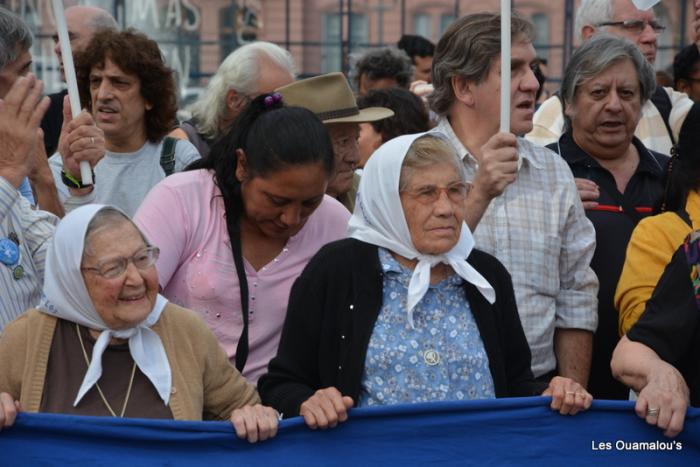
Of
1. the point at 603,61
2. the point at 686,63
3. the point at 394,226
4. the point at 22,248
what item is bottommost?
the point at 22,248

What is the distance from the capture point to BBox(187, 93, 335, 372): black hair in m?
4.32

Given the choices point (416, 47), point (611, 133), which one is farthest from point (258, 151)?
point (416, 47)

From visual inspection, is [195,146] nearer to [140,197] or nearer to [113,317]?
[140,197]

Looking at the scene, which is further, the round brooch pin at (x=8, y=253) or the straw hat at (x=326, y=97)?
the straw hat at (x=326, y=97)

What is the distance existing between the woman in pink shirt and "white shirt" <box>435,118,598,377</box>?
677 millimetres

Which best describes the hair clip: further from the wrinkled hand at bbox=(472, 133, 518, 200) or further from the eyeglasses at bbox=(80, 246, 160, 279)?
the eyeglasses at bbox=(80, 246, 160, 279)

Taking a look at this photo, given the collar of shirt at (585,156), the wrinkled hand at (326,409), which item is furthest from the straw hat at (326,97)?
the wrinkled hand at (326,409)

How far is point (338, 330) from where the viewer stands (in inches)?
152

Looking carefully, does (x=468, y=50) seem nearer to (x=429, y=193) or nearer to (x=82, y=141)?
(x=429, y=193)

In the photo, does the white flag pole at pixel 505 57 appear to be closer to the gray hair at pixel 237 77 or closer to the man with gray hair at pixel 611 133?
the man with gray hair at pixel 611 133

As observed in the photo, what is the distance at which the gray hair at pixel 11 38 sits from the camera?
5223 millimetres

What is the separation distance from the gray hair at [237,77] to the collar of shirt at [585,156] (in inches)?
51.5

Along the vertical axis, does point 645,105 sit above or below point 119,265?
above

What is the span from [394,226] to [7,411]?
1.18 m
